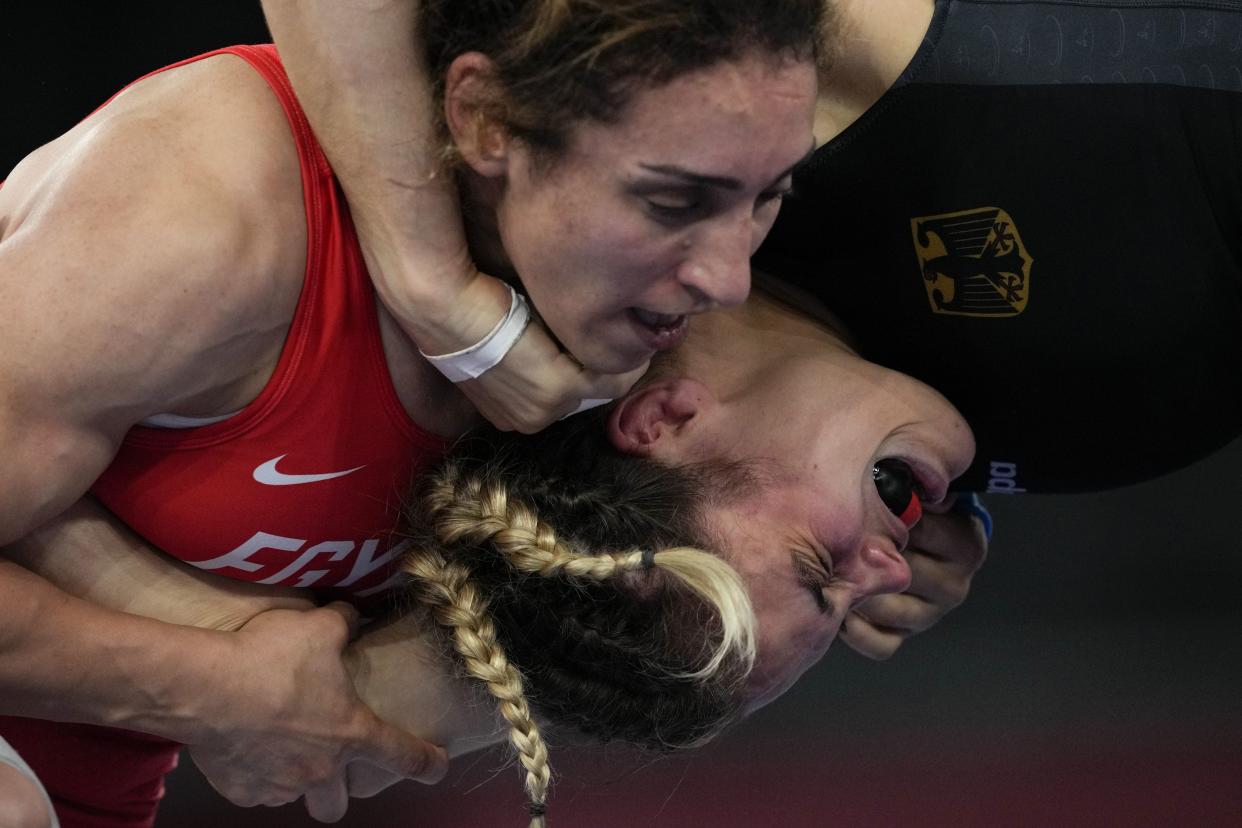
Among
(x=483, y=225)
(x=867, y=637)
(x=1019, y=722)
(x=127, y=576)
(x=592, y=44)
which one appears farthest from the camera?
(x=1019, y=722)

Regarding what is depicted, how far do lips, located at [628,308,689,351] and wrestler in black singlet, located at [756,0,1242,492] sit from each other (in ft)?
1.26

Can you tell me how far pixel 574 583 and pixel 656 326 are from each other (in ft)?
1.03

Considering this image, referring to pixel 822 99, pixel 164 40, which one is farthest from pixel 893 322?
pixel 164 40

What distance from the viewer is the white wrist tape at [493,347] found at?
4.48 ft

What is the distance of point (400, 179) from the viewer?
4.37 feet

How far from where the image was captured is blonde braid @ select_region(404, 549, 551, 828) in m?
1.52

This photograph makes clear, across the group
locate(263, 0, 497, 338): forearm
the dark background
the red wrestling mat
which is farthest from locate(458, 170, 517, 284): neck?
the red wrestling mat

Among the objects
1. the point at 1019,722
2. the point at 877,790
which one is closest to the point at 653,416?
the point at 877,790

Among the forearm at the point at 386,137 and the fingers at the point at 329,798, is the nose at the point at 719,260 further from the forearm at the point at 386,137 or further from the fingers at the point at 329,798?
the fingers at the point at 329,798

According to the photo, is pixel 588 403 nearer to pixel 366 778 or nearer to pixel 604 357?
pixel 604 357

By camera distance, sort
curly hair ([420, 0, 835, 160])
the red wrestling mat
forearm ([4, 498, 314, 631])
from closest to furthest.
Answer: curly hair ([420, 0, 835, 160]), forearm ([4, 498, 314, 631]), the red wrestling mat

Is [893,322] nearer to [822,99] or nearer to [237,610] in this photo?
[822,99]

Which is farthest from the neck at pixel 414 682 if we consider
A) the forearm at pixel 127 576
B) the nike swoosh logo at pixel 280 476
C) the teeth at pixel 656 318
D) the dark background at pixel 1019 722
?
the dark background at pixel 1019 722

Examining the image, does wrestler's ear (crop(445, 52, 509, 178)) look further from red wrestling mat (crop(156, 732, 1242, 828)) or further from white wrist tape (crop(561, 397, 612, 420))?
red wrestling mat (crop(156, 732, 1242, 828))
